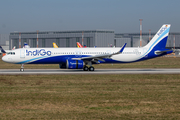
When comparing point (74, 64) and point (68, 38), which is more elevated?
point (68, 38)

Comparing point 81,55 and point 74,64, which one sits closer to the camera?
point 74,64

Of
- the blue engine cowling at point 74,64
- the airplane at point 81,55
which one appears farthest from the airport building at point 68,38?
the blue engine cowling at point 74,64

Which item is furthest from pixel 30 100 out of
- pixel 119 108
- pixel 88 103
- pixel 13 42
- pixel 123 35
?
pixel 123 35

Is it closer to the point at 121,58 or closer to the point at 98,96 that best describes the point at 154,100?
the point at 98,96

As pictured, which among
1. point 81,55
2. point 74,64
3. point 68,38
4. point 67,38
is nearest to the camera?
point 74,64

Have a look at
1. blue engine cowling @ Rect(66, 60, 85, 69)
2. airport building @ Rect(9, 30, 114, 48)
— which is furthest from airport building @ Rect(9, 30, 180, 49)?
blue engine cowling @ Rect(66, 60, 85, 69)

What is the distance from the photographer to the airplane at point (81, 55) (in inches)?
1419

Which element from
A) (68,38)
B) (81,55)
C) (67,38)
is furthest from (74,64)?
(67,38)

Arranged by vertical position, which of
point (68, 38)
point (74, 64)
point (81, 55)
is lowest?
point (74, 64)

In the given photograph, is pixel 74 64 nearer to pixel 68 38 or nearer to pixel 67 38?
pixel 68 38

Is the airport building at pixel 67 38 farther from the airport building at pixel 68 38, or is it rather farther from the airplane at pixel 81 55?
the airplane at pixel 81 55

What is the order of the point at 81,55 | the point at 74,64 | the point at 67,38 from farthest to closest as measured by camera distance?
the point at 67,38
the point at 81,55
the point at 74,64

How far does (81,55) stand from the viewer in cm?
3759

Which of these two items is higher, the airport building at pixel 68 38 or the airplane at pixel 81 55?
the airport building at pixel 68 38
